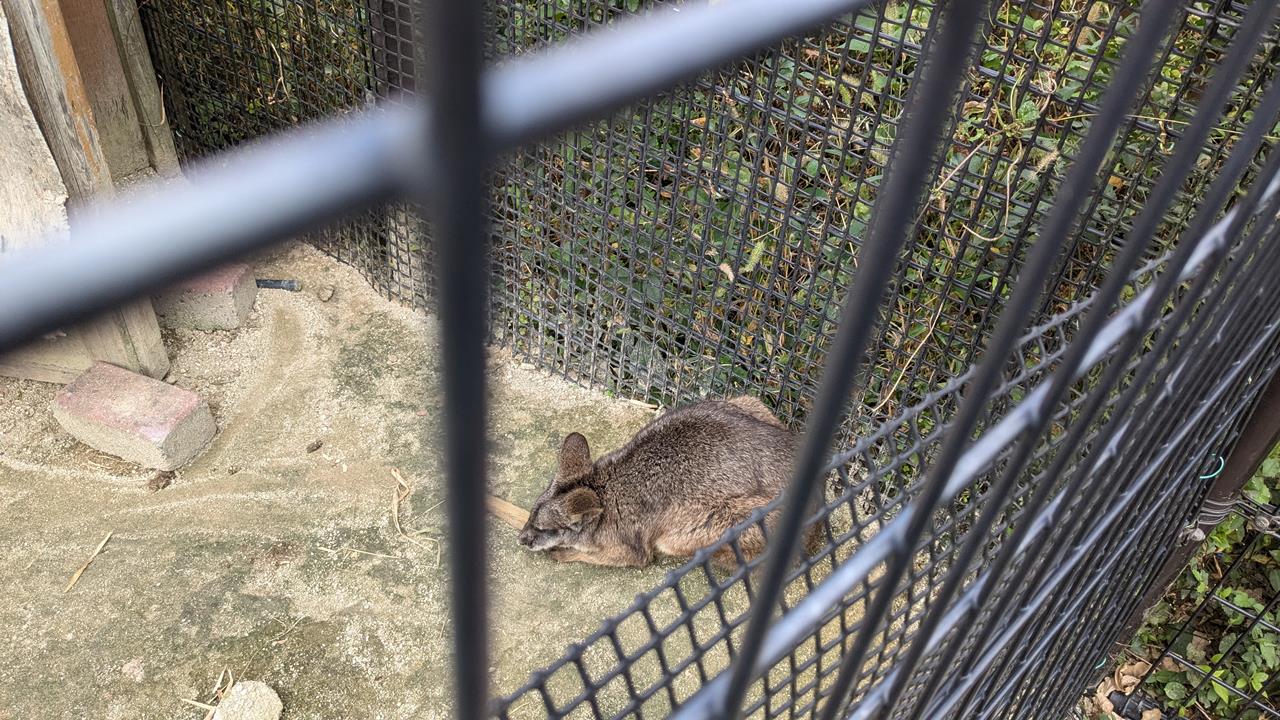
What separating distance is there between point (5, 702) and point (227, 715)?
0.68 metres

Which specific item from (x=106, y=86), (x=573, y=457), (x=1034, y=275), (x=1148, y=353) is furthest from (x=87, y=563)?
(x=1034, y=275)

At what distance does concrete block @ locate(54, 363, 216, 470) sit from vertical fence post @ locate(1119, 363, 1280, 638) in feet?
11.1

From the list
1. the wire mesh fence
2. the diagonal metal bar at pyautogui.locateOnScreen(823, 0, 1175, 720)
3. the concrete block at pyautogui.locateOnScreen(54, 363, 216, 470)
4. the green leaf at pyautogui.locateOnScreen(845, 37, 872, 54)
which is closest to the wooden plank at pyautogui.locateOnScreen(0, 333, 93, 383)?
the concrete block at pyautogui.locateOnScreen(54, 363, 216, 470)

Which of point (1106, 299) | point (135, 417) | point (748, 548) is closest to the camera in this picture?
point (1106, 299)

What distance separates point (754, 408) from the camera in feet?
11.6

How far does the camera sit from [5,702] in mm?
2842

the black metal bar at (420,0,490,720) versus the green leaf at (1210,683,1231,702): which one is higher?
the black metal bar at (420,0,490,720)

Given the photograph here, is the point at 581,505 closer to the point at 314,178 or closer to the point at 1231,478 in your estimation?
the point at 1231,478

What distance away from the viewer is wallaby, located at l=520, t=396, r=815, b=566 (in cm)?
325

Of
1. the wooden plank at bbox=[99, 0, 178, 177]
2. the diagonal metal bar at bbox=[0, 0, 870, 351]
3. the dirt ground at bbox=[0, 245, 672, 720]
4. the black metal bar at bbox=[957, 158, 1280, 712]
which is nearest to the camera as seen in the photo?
the diagonal metal bar at bbox=[0, 0, 870, 351]

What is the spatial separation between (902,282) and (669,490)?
1.08 m

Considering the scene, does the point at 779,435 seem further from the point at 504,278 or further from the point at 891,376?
the point at 504,278

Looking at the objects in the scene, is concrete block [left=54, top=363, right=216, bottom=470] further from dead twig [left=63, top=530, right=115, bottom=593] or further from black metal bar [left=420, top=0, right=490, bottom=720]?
black metal bar [left=420, top=0, right=490, bottom=720]

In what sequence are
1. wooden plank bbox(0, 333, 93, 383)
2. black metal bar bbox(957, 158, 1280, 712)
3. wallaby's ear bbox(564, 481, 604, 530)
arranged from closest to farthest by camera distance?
black metal bar bbox(957, 158, 1280, 712) → wallaby's ear bbox(564, 481, 604, 530) → wooden plank bbox(0, 333, 93, 383)
